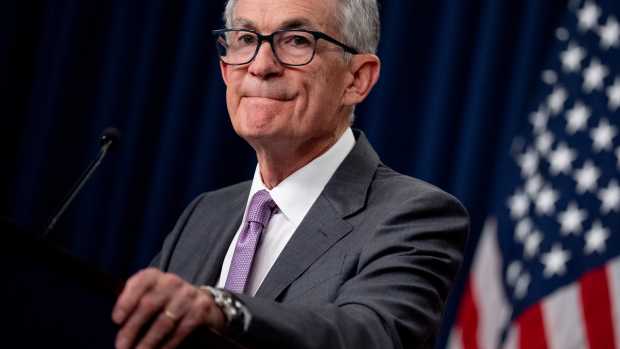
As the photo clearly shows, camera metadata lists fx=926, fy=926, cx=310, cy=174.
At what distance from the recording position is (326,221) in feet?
6.34

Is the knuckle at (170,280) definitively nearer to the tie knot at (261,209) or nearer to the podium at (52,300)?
the podium at (52,300)

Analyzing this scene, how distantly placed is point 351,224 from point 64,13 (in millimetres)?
3021

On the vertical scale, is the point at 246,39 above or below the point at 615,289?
above

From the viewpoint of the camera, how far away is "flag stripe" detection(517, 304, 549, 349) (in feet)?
10.4

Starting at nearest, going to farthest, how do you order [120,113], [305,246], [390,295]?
[390,295] < [305,246] < [120,113]

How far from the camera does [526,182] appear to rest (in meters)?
3.39

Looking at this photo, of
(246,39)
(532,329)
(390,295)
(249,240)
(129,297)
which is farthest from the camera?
(532,329)

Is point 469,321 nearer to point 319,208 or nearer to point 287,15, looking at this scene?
point 319,208

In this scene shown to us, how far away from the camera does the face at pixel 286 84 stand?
2068 millimetres

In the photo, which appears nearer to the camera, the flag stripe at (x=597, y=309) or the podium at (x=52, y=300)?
the podium at (x=52, y=300)

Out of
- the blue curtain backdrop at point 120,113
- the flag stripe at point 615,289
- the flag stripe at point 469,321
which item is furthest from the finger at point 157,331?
the blue curtain backdrop at point 120,113

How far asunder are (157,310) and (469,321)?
2.49 metres

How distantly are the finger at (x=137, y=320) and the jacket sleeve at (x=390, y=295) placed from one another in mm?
186

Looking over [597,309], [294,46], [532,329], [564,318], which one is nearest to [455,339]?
[532,329]
